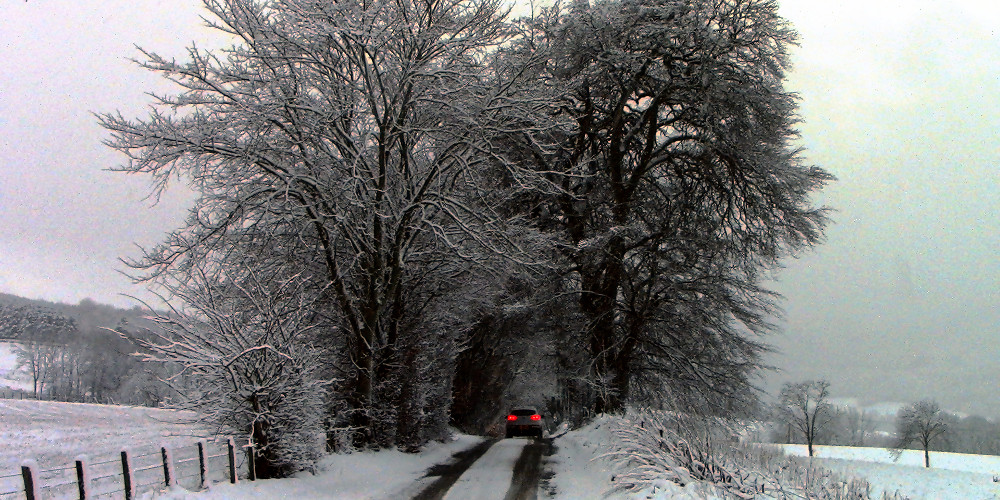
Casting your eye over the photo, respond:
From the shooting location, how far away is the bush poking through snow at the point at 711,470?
7715mm

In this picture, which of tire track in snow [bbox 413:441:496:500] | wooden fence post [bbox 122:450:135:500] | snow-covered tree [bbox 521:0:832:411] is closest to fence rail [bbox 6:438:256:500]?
wooden fence post [bbox 122:450:135:500]

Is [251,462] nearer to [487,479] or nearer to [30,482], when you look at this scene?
[30,482]

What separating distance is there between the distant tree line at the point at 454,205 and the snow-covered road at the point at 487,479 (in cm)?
257

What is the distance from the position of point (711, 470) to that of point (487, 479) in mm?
4285

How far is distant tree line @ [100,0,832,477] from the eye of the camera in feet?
35.7

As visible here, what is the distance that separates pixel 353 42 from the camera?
11531 mm

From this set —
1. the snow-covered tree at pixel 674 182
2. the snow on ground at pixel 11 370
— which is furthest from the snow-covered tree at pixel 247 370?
the snow on ground at pixel 11 370

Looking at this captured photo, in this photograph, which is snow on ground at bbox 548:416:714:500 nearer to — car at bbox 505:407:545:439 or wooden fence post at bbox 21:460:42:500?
wooden fence post at bbox 21:460:42:500

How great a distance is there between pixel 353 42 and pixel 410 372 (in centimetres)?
854

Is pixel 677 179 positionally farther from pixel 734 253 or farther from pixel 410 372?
pixel 410 372

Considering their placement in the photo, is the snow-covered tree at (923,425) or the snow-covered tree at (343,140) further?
the snow-covered tree at (923,425)

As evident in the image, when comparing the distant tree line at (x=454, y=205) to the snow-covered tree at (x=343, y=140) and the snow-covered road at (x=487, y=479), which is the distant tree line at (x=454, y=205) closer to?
the snow-covered tree at (x=343, y=140)

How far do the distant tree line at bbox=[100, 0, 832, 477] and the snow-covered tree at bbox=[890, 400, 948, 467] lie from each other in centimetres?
6323

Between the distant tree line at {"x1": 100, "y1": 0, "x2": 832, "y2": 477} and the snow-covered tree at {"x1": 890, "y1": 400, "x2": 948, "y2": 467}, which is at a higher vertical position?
the distant tree line at {"x1": 100, "y1": 0, "x2": 832, "y2": 477}
